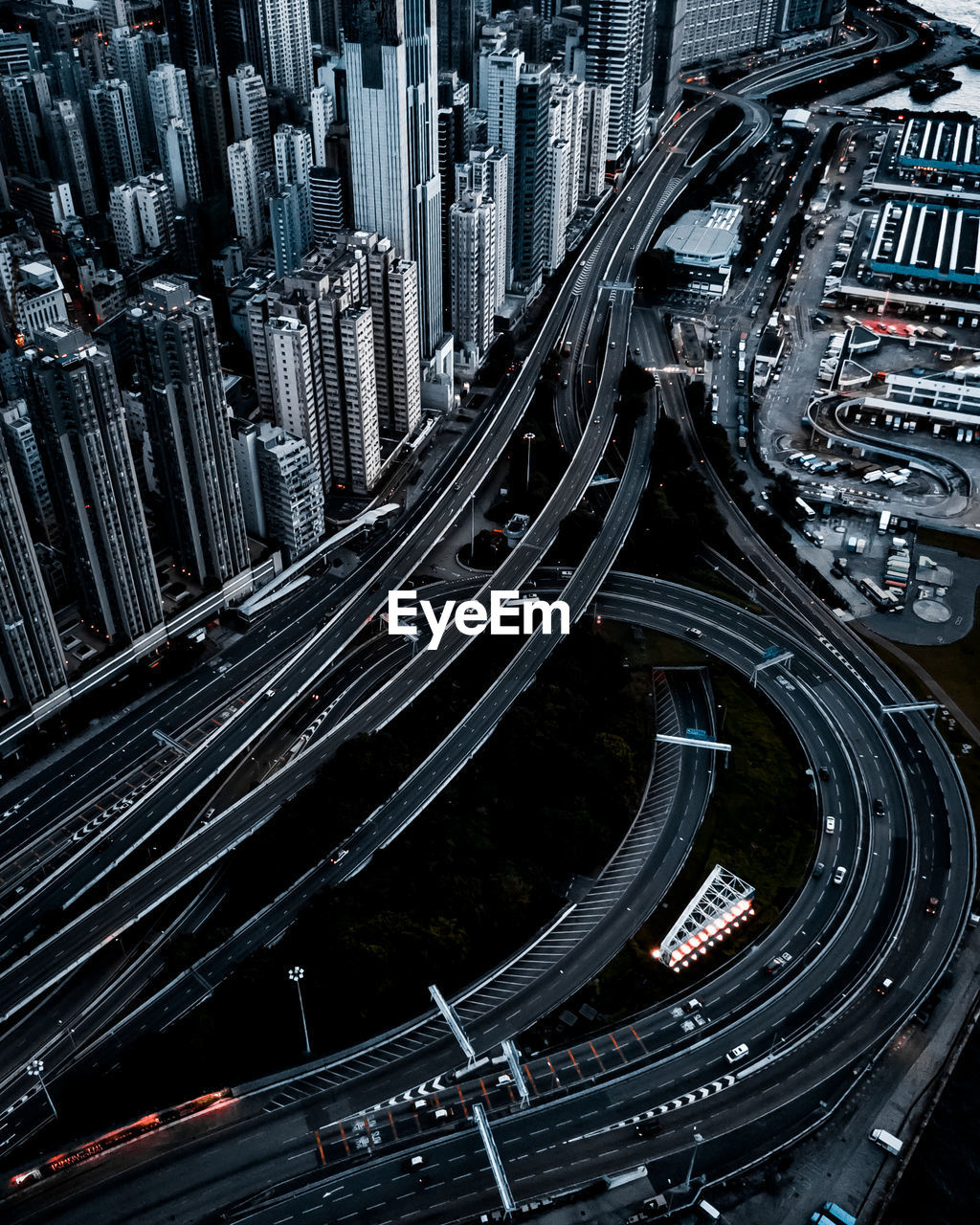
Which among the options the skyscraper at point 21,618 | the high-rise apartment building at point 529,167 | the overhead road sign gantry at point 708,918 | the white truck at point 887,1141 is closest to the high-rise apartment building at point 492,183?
the high-rise apartment building at point 529,167

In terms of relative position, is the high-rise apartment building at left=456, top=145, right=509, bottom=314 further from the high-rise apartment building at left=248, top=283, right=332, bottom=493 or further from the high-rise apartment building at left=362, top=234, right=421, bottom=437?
the high-rise apartment building at left=248, top=283, right=332, bottom=493

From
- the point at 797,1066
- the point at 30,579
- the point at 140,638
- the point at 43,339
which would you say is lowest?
the point at 797,1066

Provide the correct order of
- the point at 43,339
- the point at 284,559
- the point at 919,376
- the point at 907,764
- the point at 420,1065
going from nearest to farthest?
the point at 420,1065, the point at 43,339, the point at 907,764, the point at 284,559, the point at 919,376

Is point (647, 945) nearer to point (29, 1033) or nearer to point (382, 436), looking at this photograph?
point (29, 1033)

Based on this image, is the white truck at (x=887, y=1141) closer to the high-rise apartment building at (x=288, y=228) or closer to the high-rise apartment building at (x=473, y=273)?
the high-rise apartment building at (x=473, y=273)

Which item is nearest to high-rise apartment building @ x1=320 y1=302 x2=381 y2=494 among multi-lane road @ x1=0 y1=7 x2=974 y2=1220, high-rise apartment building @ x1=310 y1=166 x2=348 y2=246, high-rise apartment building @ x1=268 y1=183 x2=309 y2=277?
multi-lane road @ x1=0 y1=7 x2=974 y2=1220

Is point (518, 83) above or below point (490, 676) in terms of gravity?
above

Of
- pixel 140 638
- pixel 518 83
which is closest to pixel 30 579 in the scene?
→ pixel 140 638

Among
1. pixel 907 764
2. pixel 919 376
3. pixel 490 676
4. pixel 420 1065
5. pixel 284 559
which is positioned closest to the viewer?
pixel 420 1065

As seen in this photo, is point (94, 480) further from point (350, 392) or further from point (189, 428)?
point (350, 392)
